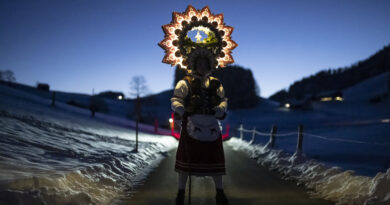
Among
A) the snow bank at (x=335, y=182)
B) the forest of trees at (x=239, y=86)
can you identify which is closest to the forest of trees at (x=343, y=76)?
the forest of trees at (x=239, y=86)

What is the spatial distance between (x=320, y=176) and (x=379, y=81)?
390 feet

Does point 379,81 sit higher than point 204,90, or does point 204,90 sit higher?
point 379,81

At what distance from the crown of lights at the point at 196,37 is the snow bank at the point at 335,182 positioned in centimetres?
288

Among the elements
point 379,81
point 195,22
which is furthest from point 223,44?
point 379,81

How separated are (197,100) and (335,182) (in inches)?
Result: 117

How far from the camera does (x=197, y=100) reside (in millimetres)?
4227

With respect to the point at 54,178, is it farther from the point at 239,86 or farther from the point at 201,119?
the point at 239,86

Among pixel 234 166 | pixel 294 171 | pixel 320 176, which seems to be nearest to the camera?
pixel 320 176

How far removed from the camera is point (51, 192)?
333cm

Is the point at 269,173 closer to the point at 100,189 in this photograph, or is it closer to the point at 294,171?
the point at 294,171

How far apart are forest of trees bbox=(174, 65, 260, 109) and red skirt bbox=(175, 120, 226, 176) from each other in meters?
62.5

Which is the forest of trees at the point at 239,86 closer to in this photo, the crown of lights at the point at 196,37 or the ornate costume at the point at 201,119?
the crown of lights at the point at 196,37

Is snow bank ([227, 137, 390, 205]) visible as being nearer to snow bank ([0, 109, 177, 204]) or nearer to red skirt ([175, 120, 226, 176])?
red skirt ([175, 120, 226, 176])

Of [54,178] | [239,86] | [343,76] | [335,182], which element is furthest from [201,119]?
[343,76]
